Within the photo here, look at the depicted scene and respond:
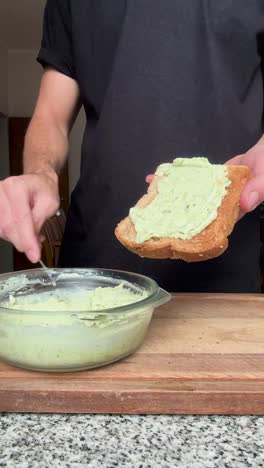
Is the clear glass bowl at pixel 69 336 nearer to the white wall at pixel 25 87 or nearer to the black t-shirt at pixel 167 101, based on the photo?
the black t-shirt at pixel 167 101

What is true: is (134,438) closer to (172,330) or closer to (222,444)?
(222,444)

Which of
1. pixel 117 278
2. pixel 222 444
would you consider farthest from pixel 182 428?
pixel 117 278

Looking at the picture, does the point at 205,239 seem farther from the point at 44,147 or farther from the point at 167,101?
the point at 44,147

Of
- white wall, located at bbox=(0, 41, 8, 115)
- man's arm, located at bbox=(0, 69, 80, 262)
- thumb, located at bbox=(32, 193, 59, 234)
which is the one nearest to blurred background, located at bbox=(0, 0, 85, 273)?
white wall, located at bbox=(0, 41, 8, 115)

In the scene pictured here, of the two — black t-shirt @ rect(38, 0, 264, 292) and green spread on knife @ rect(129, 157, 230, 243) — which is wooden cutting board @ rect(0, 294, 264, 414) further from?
black t-shirt @ rect(38, 0, 264, 292)

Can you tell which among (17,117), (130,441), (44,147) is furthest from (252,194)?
(17,117)

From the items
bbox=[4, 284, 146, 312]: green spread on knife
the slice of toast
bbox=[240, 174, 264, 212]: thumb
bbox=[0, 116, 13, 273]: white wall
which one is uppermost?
bbox=[240, 174, 264, 212]: thumb
